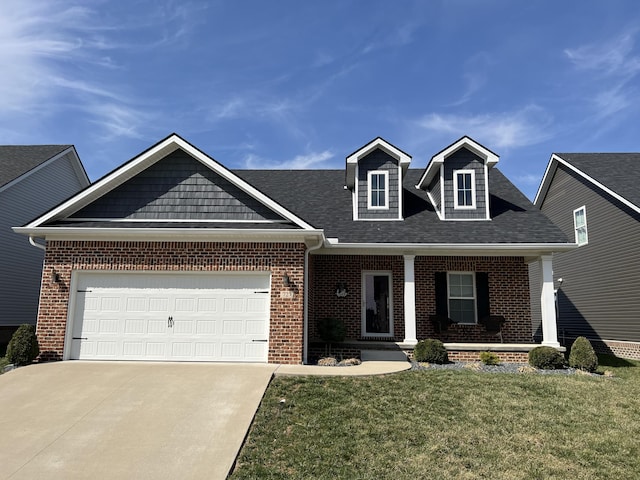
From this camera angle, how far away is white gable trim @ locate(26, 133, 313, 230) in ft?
36.2

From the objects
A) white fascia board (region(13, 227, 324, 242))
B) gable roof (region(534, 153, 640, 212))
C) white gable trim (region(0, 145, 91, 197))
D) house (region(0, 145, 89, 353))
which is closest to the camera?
white fascia board (region(13, 227, 324, 242))

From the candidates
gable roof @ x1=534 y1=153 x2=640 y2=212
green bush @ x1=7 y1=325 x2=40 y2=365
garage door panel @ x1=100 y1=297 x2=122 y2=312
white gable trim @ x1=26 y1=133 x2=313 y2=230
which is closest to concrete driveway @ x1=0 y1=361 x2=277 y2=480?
green bush @ x1=7 y1=325 x2=40 y2=365

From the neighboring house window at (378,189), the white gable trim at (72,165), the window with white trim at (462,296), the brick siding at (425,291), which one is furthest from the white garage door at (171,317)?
the white gable trim at (72,165)

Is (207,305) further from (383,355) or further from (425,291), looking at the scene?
(425,291)

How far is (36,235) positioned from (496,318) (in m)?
12.2

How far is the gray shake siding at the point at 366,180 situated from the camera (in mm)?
14500

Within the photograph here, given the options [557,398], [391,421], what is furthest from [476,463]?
[557,398]

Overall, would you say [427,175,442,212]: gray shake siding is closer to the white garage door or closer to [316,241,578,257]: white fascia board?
[316,241,578,257]: white fascia board

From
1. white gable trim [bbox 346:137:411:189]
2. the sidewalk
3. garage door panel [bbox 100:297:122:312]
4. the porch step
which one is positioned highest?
white gable trim [bbox 346:137:411:189]

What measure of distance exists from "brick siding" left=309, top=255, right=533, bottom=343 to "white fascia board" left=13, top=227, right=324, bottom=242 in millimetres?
2887

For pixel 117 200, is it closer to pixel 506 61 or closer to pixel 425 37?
pixel 425 37

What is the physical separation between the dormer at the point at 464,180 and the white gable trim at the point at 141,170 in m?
5.73

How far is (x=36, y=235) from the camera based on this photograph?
36.7 feet

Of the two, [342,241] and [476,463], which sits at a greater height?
[342,241]
